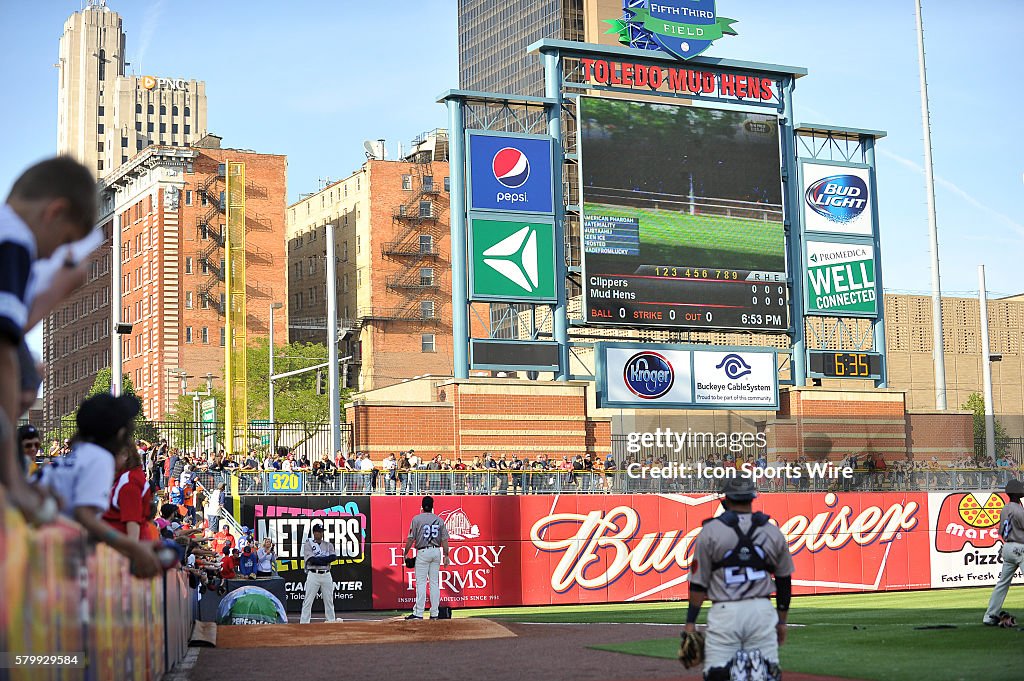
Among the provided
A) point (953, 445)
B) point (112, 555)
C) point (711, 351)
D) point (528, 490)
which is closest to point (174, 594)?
point (112, 555)

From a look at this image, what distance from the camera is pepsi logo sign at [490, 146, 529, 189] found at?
32.6 m

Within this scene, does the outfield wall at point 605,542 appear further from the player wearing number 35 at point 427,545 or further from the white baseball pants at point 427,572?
the player wearing number 35 at point 427,545

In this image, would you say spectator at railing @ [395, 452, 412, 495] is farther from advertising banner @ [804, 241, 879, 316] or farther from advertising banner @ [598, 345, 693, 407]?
advertising banner @ [804, 241, 879, 316]

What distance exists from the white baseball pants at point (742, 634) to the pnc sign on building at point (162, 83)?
16538cm

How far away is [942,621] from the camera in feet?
65.9

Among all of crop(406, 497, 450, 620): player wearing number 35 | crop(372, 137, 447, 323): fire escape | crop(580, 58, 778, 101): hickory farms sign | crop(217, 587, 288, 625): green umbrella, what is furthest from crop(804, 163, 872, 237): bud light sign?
crop(372, 137, 447, 323): fire escape

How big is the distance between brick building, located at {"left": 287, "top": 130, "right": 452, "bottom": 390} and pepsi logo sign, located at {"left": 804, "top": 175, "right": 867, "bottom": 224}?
58282mm

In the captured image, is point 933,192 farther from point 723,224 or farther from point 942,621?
point 942,621

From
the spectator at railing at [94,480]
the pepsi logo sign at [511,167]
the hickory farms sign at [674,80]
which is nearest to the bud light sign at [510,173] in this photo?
the pepsi logo sign at [511,167]

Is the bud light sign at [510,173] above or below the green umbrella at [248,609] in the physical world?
above

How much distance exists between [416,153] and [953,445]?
63.1m

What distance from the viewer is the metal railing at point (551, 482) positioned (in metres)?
30.4

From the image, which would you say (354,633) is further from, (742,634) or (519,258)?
(519,258)

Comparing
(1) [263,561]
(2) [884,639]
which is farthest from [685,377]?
(2) [884,639]
